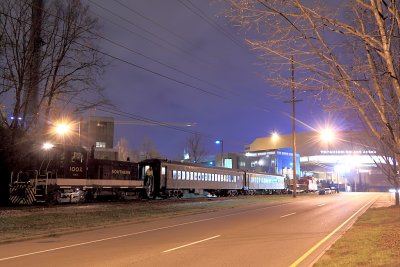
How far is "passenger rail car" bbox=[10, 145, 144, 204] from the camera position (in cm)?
2658

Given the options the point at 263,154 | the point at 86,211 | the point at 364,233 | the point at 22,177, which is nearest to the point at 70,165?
the point at 22,177

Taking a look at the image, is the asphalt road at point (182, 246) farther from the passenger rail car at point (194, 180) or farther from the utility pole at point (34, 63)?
the passenger rail car at point (194, 180)

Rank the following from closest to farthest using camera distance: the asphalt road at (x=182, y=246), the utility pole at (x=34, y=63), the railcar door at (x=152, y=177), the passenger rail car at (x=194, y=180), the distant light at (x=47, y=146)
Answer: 1. the asphalt road at (x=182, y=246)
2. the utility pole at (x=34, y=63)
3. the distant light at (x=47, y=146)
4. the railcar door at (x=152, y=177)
5. the passenger rail car at (x=194, y=180)

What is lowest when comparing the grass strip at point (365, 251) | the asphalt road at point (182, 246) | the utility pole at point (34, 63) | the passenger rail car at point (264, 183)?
the asphalt road at point (182, 246)

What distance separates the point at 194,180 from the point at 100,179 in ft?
Result: 45.3

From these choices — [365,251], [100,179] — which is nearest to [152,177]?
[100,179]

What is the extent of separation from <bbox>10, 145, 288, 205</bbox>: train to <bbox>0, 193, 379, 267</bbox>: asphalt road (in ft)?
33.8

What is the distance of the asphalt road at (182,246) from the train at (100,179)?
10.3 m

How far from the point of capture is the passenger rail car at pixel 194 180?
127 ft

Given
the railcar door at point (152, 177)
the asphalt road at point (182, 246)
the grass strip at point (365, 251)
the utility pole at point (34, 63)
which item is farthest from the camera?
the railcar door at point (152, 177)

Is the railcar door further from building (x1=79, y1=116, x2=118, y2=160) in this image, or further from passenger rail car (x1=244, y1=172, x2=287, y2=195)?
building (x1=79, y1=116, x2=118, y2=160)

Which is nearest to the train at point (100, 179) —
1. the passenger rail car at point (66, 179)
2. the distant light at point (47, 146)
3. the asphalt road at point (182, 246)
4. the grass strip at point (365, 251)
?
the passenger rail car at point (66, 179)

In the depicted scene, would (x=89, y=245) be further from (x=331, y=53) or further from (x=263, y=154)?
(x=263, y=154)

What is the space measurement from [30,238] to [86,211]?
25.8 ft
